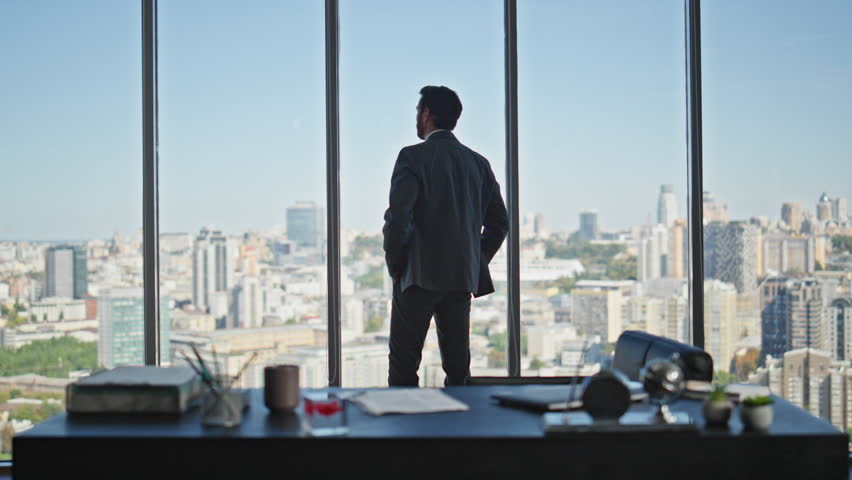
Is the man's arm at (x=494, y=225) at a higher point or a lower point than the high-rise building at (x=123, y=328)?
higher

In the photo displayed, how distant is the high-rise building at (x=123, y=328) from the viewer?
12.6ft

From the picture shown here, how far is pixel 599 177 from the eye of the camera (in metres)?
3.91

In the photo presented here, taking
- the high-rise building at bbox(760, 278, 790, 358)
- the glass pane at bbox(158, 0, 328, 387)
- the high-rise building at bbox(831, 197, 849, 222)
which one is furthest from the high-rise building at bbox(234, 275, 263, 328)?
the high-rise building at bbox(831, 197, 849, 222)

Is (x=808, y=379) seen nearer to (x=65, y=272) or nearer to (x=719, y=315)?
(x=719, y=315)

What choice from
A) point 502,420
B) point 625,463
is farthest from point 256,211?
point 625,463

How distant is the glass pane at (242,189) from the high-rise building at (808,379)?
86.7 inches

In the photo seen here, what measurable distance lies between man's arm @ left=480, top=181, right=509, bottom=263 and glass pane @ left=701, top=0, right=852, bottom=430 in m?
1.14

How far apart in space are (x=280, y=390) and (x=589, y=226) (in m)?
2.34

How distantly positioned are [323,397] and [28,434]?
0.67m

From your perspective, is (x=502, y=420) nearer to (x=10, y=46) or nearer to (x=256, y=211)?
(x=256, y=211)

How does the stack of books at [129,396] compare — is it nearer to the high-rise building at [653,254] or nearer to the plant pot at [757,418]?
the plant pot at [757,418]

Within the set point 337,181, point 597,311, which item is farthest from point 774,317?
point 337,181

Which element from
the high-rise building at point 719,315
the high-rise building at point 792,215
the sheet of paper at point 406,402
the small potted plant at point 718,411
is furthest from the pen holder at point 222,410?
the high-rise building at point 792,215

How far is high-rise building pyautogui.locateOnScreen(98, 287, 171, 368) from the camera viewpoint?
12.6ft
